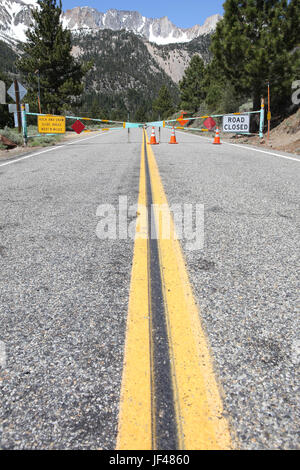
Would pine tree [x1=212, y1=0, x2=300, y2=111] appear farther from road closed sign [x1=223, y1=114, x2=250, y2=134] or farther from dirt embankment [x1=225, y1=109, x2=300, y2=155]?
road closed sign [x1=223, y1=114, x2=250, y2=134]

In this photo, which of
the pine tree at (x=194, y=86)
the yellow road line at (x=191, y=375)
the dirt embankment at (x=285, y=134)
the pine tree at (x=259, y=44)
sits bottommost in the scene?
the yellow road line at (x=191, y=375)

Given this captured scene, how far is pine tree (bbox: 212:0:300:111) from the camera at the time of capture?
50.0 feet

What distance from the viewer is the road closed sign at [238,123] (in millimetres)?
14961

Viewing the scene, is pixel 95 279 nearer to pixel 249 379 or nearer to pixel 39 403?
pixel 39 403

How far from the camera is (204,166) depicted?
7.07m

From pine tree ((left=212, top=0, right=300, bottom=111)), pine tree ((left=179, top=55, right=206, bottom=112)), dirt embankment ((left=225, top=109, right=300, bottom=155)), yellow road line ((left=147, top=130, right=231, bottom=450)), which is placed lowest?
yellow road line ((left=147, top=130, right=231, bottom=450))

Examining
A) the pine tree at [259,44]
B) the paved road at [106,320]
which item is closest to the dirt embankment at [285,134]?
the pine tree at [259,44]

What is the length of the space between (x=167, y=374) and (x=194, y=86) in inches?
1945

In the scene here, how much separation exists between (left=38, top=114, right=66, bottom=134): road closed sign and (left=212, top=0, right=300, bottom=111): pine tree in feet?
28.3

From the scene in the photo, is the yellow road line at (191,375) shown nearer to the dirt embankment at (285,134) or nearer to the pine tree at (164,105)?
the dirt embankment at (285,134)

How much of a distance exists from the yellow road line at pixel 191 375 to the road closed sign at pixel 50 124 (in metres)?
14.7

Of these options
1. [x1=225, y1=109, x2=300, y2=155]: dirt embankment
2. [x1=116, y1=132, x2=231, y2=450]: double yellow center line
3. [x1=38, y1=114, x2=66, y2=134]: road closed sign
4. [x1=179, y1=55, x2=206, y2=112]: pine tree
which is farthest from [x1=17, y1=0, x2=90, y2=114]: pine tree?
[x1=116, y1=132, x2=231, y2=450]: double yellow center line

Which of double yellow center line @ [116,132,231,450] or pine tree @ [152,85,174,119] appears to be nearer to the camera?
double yellow center line @ [116,132,231,450]

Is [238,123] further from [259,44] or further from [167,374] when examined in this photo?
[167,374]
